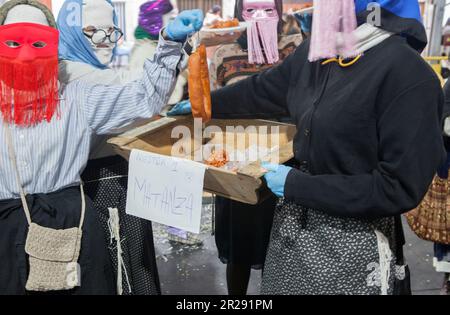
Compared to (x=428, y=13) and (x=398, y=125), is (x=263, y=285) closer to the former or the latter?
(x=398, y=125)

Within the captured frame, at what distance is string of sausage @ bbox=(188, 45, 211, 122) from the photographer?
176cm

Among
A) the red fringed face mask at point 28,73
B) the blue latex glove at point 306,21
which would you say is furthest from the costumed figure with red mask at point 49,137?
the blue latex glove at point 306,21

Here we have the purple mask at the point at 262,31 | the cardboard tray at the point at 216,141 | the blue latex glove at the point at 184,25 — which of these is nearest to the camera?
the cardboard tray at the point at 216,141

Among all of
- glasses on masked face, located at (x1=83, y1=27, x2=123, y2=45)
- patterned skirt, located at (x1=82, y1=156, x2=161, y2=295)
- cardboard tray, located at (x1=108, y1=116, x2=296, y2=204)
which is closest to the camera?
cardboard tray, located at (x1=108, y1=116, x2=296, y2=204)

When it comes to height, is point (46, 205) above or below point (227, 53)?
below

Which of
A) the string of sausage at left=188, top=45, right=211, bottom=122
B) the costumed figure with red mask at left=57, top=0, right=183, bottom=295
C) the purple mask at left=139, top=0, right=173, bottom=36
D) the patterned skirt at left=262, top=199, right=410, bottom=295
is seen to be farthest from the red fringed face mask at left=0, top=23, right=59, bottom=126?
the patterned skirt at left=262, top=199, right=410, bottom=295

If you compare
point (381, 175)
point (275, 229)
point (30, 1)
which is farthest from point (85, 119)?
point (381, 175)

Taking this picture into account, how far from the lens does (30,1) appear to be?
5.80 ft

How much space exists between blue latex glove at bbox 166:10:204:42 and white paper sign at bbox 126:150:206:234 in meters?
0.45

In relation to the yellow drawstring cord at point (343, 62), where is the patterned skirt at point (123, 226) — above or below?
below

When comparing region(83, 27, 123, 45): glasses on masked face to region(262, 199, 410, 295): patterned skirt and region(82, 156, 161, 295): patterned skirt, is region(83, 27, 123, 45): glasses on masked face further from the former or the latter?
region(262, 199, 410, 295): patterned skirt

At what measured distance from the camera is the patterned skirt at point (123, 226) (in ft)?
6.63

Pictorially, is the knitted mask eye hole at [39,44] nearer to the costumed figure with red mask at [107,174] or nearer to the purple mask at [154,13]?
the costumed figure with red mask at [107,174]

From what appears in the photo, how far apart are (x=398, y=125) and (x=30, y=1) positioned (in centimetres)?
143
